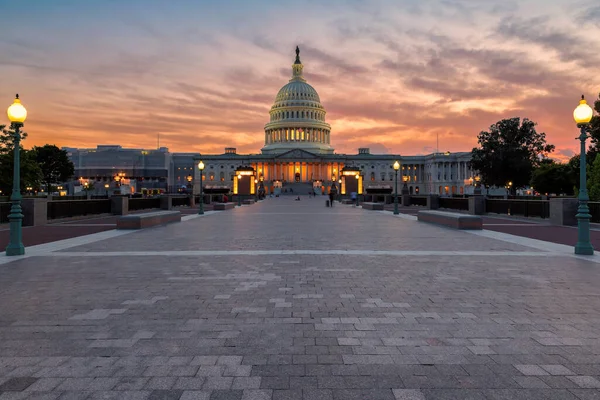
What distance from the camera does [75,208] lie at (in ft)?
87.4

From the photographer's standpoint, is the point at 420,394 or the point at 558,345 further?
the point at 558,345

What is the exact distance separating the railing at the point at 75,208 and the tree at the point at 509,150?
64715mm

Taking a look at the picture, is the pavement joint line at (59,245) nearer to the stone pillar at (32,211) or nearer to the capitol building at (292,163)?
the stone pillar at (32,211)

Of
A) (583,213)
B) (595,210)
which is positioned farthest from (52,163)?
(583,213)

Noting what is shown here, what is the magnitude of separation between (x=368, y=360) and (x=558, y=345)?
244 centimetres

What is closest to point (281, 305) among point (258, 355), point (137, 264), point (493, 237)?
point (258, 355)

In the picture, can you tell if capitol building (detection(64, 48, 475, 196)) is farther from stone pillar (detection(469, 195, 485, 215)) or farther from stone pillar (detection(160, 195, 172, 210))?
stone pillar (detection(469, 195, 485, 215))

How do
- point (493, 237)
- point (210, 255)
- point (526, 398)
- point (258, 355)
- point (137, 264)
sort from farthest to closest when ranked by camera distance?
1. point (493, 237)
2. point (210, 255)
3. point (137, 264)
4. point (258, 355)
5. point (526, 398)

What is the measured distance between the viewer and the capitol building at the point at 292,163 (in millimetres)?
157375

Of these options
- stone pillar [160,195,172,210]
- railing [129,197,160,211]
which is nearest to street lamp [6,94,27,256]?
railing [129,197,160,211]

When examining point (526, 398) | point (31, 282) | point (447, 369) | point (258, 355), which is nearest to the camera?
point (526, 398)

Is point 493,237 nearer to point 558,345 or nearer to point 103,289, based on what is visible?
point 558,345

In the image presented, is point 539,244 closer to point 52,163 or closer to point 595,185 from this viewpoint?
point 595,185

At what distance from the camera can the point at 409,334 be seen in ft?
18.4
